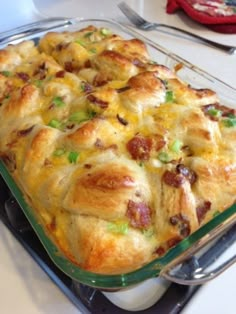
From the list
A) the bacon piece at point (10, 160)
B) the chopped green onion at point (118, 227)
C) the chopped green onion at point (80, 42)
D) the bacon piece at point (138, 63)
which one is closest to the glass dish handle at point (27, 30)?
the chopped green onion at point (80, 42)

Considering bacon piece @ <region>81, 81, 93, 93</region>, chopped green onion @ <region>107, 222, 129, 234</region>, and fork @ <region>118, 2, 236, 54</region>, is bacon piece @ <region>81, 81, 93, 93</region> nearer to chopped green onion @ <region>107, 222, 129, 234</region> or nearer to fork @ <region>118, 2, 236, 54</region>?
chopped green onion @ <region>107, 222, 129, 234</region>

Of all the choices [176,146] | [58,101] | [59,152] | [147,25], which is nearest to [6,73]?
[58,101]

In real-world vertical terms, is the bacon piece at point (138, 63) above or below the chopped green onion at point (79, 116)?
above

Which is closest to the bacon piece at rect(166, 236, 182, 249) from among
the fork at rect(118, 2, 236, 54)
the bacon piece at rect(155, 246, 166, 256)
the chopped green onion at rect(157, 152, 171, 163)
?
the bacon piece at rect(155, 246, 166, 256)

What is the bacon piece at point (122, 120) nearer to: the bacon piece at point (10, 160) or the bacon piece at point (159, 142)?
the bacon piece at point (159, 142)

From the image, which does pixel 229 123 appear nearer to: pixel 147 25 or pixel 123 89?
pixel 123 89
